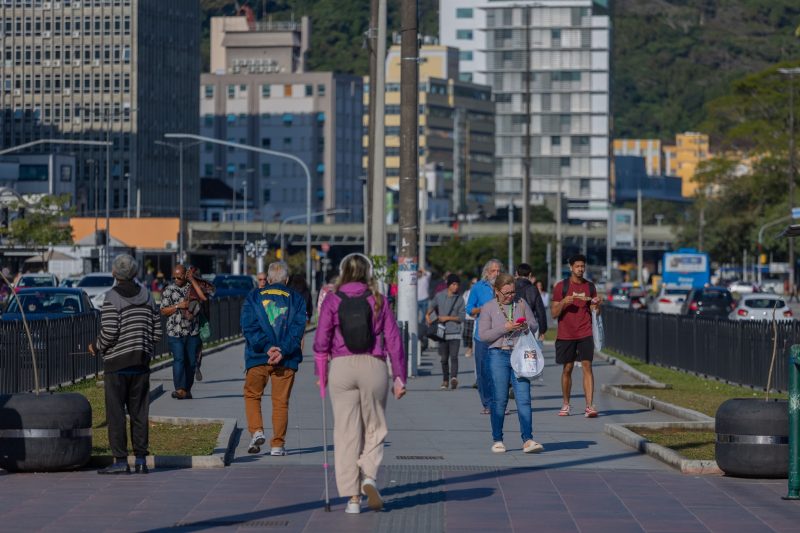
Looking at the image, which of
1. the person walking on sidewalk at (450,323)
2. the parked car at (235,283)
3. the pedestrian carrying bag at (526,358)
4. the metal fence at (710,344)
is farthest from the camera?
the parked car at (235,283)

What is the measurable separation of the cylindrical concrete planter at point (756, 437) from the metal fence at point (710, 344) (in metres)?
11.8

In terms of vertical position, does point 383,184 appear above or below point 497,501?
above

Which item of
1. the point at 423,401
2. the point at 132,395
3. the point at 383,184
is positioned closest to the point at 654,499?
the point at 132,395

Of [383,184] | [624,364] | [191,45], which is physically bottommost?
[624,364]

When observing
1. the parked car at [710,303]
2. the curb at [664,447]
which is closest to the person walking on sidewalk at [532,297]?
the curb at [664,447]

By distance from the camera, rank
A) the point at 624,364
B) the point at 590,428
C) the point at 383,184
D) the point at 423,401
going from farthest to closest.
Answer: the point at 383,184
the point at 624,364
the point at 423,401
the point at 590,428

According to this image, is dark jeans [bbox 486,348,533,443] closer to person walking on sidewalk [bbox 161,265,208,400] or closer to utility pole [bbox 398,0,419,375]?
person walking on sidewalk [bbox 161,265,208,400]

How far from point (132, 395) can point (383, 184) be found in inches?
829

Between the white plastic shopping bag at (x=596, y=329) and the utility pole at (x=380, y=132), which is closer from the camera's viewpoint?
the white plastic shopping bag at (x=596, y=329)

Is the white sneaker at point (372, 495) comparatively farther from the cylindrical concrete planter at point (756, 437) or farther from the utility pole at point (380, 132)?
the utility pole at point (380, 132)

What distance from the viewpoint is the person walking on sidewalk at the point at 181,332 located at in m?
22.4

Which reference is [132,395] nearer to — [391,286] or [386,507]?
[386,507]

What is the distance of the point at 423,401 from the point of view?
23188 mm

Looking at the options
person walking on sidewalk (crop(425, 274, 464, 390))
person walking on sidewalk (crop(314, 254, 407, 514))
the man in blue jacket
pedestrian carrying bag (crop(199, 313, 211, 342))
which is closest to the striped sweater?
the man in blue jacket
